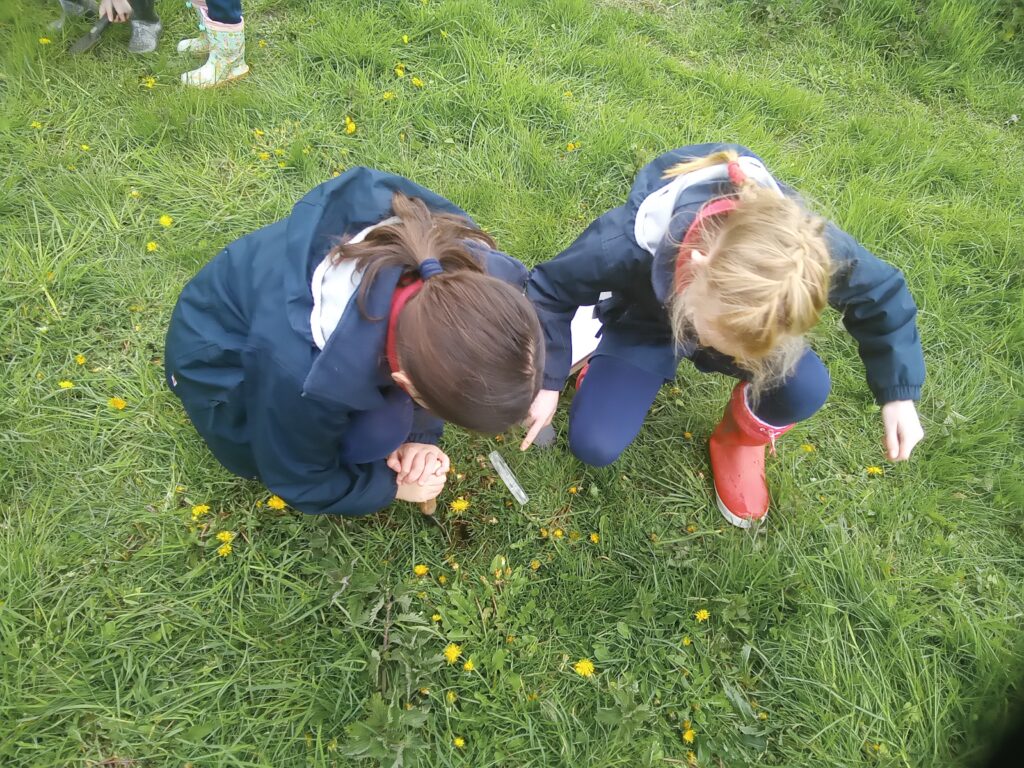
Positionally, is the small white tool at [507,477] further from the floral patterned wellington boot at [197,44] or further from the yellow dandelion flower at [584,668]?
the floral patterned wellington boot at [197,44]

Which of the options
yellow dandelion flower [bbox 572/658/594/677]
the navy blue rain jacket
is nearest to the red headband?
the navy blue rain jacket

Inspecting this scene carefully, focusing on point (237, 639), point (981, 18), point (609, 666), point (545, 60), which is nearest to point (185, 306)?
point (237, 639)

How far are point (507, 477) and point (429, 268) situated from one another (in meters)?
1.01

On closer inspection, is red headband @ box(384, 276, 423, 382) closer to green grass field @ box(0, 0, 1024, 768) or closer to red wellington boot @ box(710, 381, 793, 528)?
green grass field @ box(0, 0, 1024, 768)

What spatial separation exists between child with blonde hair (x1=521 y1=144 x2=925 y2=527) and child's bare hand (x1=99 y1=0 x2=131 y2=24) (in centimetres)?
237

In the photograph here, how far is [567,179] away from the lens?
2.75 metres

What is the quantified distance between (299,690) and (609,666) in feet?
2.83

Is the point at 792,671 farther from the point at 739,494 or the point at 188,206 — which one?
the point at 188,206

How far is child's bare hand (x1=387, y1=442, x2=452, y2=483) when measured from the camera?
1742mm

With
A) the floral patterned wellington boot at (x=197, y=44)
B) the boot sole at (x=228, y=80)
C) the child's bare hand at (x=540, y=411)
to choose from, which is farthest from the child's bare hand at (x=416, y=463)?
the floral patterned wellington boot at (x=197, y=44)

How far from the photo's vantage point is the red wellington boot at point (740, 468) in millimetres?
2066

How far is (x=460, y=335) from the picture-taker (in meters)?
1.17

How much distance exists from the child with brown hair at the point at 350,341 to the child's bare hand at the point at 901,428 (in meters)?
1.10

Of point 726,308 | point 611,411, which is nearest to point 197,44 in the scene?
point 611,411
